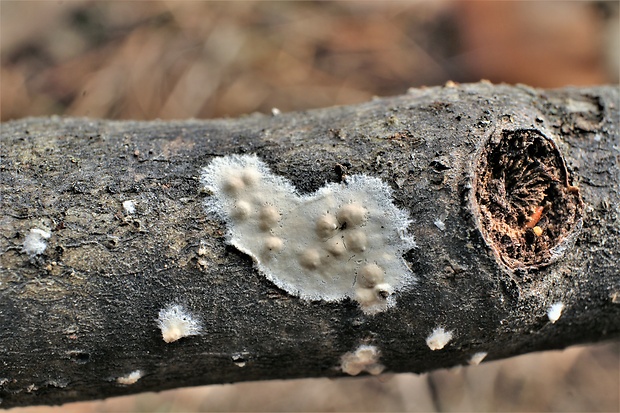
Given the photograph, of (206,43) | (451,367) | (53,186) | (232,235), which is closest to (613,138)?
Result: (451,367)

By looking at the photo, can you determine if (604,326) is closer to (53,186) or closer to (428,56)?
(53,186)

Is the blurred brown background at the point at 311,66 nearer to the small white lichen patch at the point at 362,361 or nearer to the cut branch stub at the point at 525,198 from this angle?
the small white lichen patch at the point at 362,361

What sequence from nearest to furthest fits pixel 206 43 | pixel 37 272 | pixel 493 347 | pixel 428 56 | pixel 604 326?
pixel 37 272 < pixel 493 347 < pixel 604 326 < pixel 206 43 < pixel 428 56

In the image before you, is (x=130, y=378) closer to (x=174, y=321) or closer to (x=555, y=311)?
(x=174, y=321)

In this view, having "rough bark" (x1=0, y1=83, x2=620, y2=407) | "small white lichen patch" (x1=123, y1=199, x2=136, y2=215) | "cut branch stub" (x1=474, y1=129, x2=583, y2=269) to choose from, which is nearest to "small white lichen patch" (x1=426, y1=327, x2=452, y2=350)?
"rough bark" (x1=0, y1=83, x2=620, y2=407)

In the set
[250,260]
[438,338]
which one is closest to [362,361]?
[438,338]

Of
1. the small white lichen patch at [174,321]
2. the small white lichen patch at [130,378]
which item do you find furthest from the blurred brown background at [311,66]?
the small white lichen patch at [174,321]
